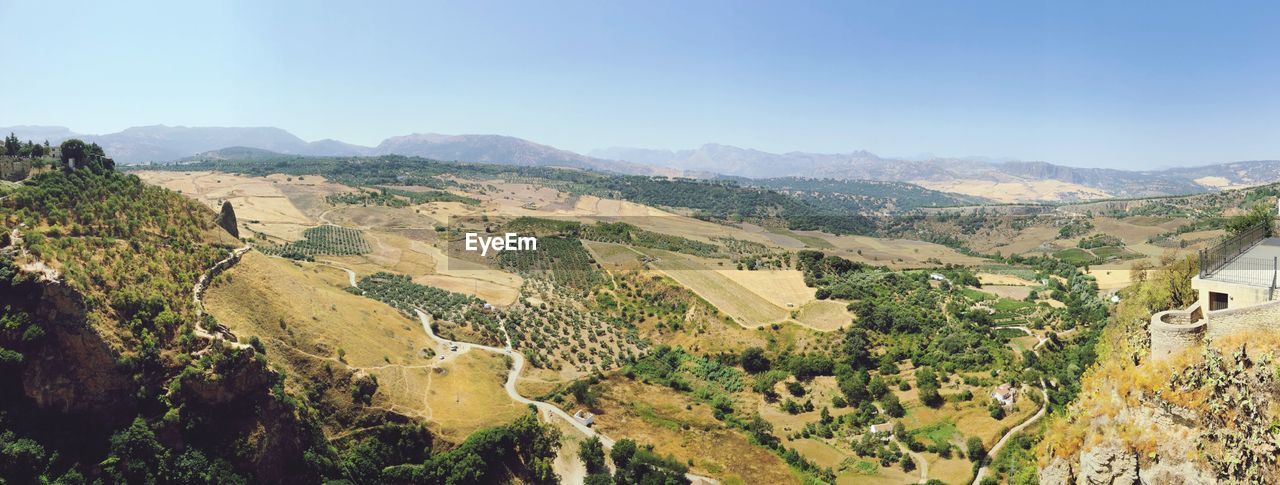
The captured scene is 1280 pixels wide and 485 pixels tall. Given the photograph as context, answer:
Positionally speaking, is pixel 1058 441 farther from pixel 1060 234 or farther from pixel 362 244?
pixel 1060 234

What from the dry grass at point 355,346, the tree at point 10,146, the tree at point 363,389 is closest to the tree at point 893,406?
the dry grass at point 355,346

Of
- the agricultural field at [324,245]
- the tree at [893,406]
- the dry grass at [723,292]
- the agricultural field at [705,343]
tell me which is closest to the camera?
the agricultural field at [705,343]

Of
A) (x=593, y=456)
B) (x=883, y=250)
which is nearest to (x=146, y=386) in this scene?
(x=593, y=456)

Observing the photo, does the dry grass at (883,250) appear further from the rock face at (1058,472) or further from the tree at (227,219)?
the tree at (227,219)

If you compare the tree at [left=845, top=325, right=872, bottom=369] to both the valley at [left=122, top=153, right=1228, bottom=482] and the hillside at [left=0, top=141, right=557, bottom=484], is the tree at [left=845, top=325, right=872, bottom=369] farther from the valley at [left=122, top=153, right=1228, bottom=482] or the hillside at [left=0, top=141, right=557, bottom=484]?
the hillside at [left=0, top=141, right=557, bottom=484]

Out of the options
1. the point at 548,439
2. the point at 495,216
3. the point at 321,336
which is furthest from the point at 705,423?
the point at 495,216

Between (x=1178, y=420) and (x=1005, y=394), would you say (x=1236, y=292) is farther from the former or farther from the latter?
(x=1005, y=394)
